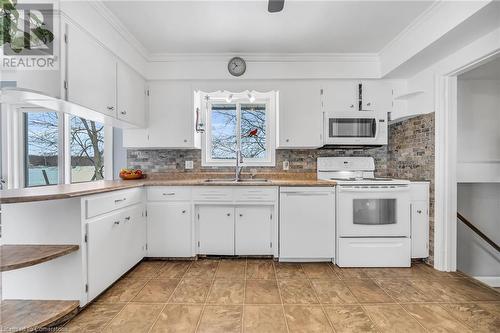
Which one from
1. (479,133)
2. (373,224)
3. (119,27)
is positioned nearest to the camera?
Answer: (119,27)

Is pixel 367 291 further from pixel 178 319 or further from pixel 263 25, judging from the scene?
pixel 263 25

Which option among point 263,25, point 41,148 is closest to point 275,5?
point 263,25

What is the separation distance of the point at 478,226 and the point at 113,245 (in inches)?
167

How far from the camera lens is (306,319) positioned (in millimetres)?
1655

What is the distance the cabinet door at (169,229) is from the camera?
264cm

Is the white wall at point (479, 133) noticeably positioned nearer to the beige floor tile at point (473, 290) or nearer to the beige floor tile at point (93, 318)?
the beige floor tile at point (473, 290)

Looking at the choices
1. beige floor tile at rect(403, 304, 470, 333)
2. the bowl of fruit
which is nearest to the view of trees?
the bowl of fruit

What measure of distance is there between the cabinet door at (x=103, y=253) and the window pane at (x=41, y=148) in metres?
1.59

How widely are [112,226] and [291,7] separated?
2.45 metres

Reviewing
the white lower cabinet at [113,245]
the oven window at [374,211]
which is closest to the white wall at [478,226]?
the oven window at [374,211]

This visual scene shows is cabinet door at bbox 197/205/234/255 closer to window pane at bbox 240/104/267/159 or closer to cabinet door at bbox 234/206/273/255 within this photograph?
cabinet door at bbox 234/206/273/255

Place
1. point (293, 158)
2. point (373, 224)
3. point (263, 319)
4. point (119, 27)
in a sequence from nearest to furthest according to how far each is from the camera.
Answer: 1. point (263, 319)
2. point (119, 27)
3. point (373, 224)
4. point (293, 158)

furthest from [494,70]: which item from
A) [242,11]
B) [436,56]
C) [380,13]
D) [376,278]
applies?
[242,11]

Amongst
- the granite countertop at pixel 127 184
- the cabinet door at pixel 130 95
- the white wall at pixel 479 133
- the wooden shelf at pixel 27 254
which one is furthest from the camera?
the white wall at pixel 479 133
